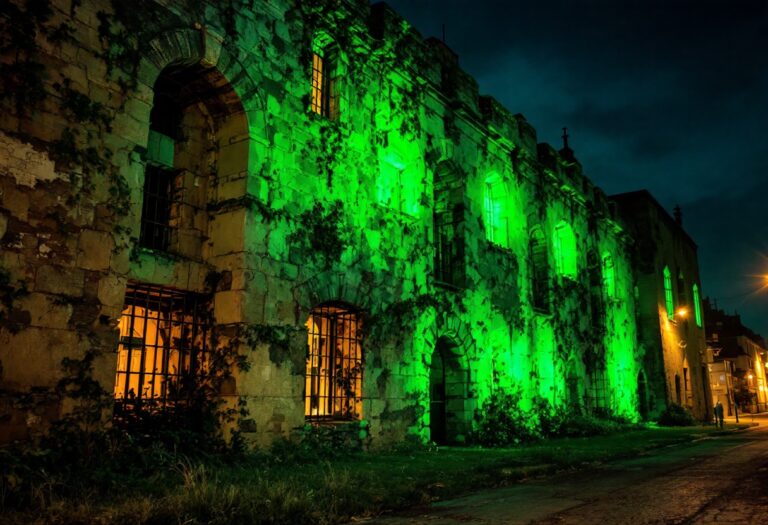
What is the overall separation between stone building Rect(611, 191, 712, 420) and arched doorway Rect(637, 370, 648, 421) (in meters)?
0.04

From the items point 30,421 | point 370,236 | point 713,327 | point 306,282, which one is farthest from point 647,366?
point 713,327

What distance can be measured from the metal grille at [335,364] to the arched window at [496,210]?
6422mm

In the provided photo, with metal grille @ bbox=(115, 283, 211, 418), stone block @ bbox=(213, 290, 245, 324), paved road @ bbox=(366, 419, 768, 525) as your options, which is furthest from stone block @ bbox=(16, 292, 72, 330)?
paved road @ bbox=(366, 419, 768, 525)

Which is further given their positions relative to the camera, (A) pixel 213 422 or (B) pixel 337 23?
(B) pixel 337 23

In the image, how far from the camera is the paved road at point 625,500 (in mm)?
5516

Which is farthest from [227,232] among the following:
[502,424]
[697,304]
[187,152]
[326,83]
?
[697,304]

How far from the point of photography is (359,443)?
10055 millimetres

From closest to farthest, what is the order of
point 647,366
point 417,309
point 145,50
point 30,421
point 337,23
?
point 30,421
point 145,50
point 337,23
point 417,309
point 647,366

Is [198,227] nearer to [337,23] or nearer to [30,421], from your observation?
[30,421]

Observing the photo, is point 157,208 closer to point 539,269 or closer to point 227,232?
point 227,232

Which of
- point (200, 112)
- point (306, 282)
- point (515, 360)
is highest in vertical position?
point (200, 112)

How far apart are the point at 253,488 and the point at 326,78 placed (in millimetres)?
7724

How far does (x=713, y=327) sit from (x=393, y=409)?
6372cm

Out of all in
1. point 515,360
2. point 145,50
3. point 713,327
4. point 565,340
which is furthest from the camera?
point 713,327
